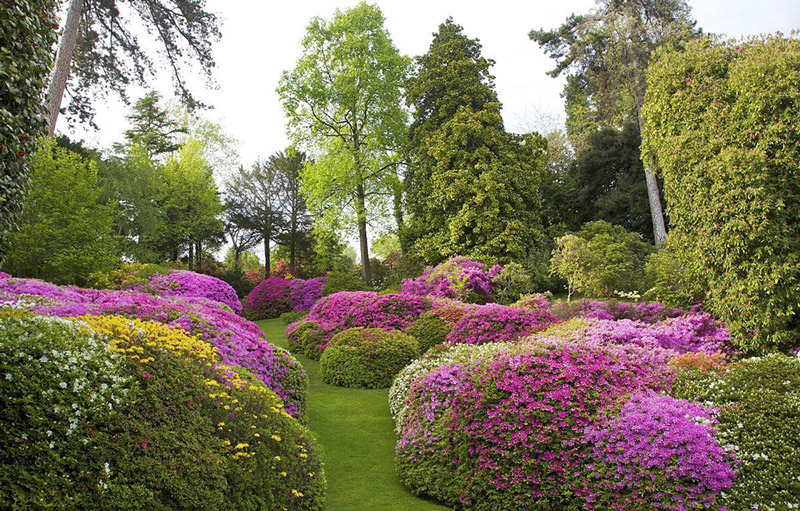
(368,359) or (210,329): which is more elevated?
(210,329)

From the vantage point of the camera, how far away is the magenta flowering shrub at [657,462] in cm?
368

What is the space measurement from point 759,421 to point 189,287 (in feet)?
42.1

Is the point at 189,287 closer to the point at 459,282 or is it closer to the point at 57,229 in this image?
the point at 57,229

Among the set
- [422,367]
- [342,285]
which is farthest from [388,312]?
[342,285]

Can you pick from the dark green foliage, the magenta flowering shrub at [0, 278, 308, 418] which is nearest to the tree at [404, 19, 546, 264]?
the dark green foliage

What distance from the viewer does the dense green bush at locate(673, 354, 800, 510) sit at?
364cm

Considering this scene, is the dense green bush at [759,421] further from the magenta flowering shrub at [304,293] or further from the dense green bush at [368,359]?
the magenta flowering shrub at [304,293]

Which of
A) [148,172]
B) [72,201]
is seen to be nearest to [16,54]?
[72,201]

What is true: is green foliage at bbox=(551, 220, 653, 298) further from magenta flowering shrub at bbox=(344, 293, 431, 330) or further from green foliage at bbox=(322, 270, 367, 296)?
green foliage at bbox=(322, 270, 367, 296)

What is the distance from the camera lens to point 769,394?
13.8ft

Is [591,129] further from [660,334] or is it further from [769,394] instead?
[769,394]

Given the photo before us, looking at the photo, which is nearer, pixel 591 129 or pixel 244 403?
pixel 244 403

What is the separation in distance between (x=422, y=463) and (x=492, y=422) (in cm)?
90

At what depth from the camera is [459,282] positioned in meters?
15.0
